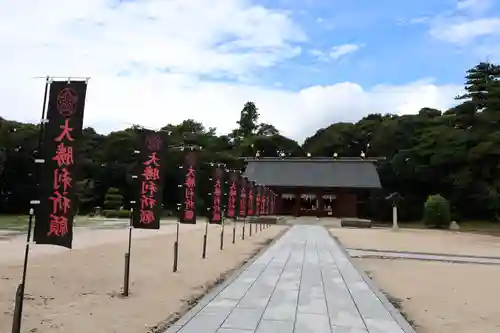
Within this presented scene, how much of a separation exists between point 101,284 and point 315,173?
3653 centimetres

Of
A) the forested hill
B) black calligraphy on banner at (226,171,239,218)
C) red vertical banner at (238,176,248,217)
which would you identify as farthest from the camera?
the forested hill

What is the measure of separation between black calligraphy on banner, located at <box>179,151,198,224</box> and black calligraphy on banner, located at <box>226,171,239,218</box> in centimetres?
473

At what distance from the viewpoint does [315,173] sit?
4328cm

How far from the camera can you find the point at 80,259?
36.2 feet

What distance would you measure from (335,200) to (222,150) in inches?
753

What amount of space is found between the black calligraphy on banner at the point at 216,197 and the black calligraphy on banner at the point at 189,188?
187 cm

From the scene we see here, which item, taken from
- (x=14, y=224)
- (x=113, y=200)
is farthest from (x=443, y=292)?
(x=113, y=200)

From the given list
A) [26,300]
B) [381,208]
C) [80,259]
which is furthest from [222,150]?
[26,300]

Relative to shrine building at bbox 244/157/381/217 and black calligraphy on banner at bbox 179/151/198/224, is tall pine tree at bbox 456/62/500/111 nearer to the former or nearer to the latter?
shrine building at bbox 244/157/381/217

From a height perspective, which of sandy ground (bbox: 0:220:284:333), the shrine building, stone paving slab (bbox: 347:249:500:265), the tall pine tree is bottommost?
sandy ground (bbox: 0:220:284:333)

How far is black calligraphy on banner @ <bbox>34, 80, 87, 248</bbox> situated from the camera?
213 inches

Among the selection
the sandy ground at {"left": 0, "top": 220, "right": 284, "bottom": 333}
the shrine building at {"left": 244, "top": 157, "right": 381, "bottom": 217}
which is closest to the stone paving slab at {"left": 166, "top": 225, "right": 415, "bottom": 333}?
the sandy ground at {"left": 0, "top": 220, "right": 284, "bottom": 333}

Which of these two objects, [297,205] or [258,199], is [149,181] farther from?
[297,205]

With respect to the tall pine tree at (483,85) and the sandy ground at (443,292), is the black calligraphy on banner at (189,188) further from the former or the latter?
the tall pine tree at (483,85)
